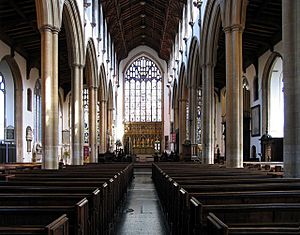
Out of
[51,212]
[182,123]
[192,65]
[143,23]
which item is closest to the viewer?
[51,212]

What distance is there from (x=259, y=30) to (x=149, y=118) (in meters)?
20.6

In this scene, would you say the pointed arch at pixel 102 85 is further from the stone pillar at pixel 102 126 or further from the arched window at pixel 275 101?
the arched window at pixel 275 101

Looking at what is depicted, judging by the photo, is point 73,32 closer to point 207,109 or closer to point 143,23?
point 207,109

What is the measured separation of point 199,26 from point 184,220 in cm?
1465

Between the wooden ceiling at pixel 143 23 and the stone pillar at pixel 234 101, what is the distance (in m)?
12.7

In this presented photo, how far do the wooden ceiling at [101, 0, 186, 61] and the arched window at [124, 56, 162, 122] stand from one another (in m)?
1.53

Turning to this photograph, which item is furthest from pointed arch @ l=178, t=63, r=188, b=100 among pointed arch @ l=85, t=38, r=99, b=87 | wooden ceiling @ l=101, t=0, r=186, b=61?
pointed arch @ l=85, t=38, r=99, b=87

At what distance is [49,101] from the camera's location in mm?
12578

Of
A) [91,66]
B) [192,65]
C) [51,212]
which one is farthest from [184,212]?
[192,65]

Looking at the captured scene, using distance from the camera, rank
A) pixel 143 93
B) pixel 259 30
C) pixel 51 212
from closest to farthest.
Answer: pixel 51 212, pixel 259 30, pixel 143 93

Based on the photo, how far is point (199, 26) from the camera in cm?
1848

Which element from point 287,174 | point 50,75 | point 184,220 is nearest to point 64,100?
point 50,75

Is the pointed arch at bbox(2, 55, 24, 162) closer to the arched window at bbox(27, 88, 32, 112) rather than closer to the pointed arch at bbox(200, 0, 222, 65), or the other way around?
the arched window at bbox(27, 88, 32, 112)

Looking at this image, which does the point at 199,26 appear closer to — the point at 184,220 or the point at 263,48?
the point at 263,48
